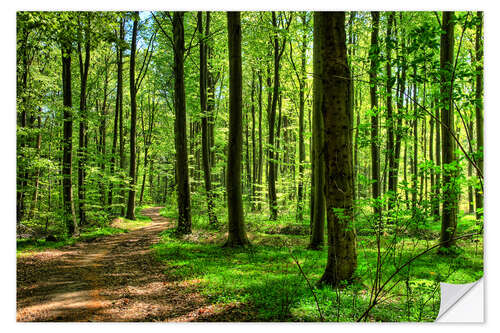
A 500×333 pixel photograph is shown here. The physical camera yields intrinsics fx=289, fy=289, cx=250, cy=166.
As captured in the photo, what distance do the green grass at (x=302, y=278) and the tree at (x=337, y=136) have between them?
0.73 feet

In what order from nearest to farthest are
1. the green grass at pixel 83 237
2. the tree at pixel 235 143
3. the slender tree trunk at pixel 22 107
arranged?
the slender tree trunk at pixel 22 107 < the green grass at pixel 83 237 < the tree at pixel 235 143

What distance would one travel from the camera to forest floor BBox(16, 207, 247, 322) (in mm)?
3502

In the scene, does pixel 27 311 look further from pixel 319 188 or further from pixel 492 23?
pixel 492 23

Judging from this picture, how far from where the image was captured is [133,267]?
18.7 ft

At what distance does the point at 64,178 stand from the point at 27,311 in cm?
602

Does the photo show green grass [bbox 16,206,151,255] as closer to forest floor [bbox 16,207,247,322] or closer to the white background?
forest floor [bbox 16,207,247,322]

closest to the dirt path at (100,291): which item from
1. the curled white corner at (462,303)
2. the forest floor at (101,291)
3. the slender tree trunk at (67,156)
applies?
the forest floor at (101,291)

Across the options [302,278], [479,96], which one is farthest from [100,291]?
[479,96]

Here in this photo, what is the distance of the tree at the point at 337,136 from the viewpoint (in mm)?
3473

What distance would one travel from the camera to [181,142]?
29.6 ft

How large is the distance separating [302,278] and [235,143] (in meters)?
3.80

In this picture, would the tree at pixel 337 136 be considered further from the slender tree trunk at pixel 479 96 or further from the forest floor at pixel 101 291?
the forest floor at pixel 101 291
